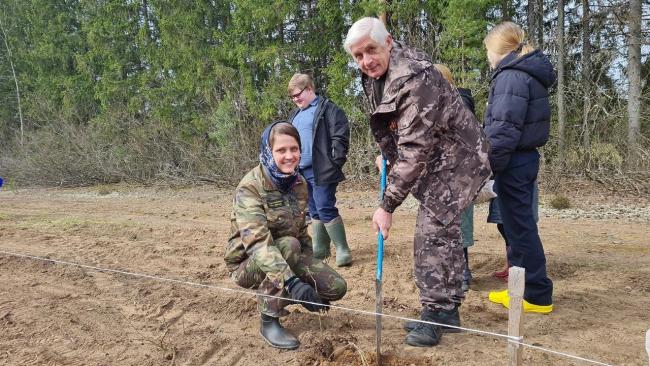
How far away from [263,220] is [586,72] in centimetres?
1140

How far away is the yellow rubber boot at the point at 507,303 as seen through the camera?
3.68 meters

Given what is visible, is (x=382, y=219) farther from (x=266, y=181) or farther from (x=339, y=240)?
(x=339, y=240)

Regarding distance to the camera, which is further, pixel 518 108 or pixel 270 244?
pixel 518 108

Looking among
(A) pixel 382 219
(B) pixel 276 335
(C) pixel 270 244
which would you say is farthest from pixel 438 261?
(B) pixel 276 335

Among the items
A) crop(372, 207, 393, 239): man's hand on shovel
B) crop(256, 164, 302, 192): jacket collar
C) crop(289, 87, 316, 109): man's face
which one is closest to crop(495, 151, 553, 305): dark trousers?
crop(372, 207, 393, 239): man's hand on shovel

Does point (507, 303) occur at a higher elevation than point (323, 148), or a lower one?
lower

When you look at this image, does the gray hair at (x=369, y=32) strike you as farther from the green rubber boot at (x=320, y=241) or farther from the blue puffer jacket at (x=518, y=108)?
the green rubber boot at (x=320, y=241)

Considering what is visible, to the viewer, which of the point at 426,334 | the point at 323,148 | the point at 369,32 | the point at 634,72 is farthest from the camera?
the point at 634,72

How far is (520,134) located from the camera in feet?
11.2

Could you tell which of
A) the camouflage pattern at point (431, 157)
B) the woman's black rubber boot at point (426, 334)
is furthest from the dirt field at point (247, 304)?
the camouflage pattern at point (431, 157)

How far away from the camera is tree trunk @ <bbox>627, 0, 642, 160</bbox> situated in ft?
35.5

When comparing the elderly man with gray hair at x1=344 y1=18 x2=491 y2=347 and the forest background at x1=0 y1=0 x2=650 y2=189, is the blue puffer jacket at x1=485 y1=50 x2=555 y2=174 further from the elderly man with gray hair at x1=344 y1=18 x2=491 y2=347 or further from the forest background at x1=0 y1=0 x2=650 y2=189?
the forest background at x1=0 y1=0 x2=650 y2=189

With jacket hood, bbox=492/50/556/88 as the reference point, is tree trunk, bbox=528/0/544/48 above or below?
above

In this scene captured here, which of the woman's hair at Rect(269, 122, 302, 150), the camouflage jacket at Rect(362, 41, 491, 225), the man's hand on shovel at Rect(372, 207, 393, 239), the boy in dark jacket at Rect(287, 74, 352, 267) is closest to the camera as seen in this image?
the camouflage jacket at Rect(362, 41, 491, 225)
